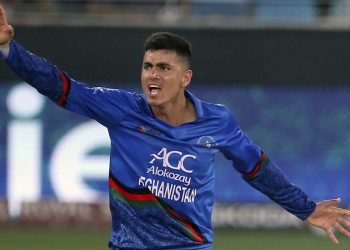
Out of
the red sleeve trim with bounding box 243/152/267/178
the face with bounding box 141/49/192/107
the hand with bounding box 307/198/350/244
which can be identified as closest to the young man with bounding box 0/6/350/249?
the face with bounding box 141/49/192/107

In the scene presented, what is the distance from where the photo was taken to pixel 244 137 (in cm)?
733

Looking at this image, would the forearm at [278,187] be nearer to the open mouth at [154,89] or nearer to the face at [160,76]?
the face at [160,76]

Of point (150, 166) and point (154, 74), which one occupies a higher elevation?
A: point (154, 74)

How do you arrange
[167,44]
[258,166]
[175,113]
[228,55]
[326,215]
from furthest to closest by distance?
[228,55], [326,215], [258,166], [175,113], [167,44]

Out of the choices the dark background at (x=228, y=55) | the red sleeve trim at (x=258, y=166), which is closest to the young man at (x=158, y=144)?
the red sleeve trim at (x=258, y=166)

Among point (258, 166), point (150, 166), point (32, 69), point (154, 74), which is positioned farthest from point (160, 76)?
point (258, 166)

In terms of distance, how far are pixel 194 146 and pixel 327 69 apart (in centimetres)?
893

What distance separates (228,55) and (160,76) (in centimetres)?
881

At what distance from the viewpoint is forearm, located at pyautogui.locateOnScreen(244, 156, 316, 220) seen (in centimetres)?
742

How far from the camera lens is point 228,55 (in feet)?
51.6

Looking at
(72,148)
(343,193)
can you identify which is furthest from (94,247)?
(343,193)

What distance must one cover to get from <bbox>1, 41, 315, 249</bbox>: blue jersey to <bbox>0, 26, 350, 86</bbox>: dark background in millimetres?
8508

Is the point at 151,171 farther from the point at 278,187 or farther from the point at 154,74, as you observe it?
the point at 278,187

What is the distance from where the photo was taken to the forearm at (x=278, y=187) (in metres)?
7.42
